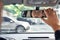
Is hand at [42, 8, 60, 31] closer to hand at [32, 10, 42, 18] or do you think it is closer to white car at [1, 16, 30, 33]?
hand at [32, 10, 42, 18]

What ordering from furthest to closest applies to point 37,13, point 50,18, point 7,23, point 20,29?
1. point 20,29
2. point 7,23
3. point 37,13
4. point 50,18

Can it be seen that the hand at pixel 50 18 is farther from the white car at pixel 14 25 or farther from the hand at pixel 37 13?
the white car at pixel 14 25

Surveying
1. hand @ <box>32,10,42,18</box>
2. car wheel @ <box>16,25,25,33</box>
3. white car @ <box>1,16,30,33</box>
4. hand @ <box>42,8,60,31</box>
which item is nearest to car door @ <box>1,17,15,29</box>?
white car @ <box>1,16,30,33</box>

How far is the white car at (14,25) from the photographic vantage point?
3.17m

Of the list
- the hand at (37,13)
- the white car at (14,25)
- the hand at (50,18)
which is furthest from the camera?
the white car at (14,25)

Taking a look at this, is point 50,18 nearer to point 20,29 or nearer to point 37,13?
point 37,13

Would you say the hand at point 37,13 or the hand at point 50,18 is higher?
the hand at point 37,13

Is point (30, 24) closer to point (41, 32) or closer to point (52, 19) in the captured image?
point (41, 32)

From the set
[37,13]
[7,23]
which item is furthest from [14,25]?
[37,13]

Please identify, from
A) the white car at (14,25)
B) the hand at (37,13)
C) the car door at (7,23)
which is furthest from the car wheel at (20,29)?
the hand at (37,13)

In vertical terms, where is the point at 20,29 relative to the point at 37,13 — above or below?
below

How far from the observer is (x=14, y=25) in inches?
127

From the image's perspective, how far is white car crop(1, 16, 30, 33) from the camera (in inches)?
125

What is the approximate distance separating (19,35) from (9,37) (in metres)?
0.19
